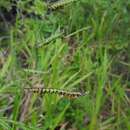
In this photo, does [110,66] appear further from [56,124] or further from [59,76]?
[56,124]

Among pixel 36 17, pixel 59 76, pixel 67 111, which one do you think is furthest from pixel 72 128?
pixel 36 17

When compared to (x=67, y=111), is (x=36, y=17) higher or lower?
higher

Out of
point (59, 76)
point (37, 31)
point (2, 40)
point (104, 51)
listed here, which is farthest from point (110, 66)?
point (2, 40)

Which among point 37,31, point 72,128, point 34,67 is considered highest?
point 37,31

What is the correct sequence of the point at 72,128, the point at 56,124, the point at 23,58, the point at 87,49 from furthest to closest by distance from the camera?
1. the point at 23,58
2. the point at 87,49
3. the point at 72,128
4. the point at 56,124

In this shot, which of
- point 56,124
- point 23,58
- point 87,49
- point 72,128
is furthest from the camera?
point 23,58

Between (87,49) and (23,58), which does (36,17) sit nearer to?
(23,58)

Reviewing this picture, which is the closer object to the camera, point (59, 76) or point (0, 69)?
point (59, 76)
